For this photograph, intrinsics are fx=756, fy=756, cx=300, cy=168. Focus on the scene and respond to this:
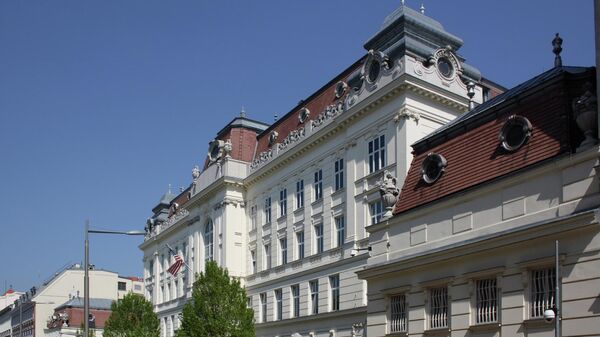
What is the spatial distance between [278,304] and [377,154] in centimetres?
1409

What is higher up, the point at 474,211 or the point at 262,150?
the point at 262,150

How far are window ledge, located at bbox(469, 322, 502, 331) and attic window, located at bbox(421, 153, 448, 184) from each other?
461 cm

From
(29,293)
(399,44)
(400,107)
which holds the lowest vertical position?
(29,293)

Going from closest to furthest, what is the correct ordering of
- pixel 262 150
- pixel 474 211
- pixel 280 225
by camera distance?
1. pixel 474 211
2. pixel 280 225
3. pixel 262 150

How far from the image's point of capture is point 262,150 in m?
53.0

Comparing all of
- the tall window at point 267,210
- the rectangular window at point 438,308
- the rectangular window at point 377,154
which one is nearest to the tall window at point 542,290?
the rectangular window at point 438,308

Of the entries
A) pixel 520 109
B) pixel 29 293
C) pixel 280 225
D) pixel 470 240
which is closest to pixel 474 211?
pixel 470 240

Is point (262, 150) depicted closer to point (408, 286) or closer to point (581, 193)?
point (408, 286)

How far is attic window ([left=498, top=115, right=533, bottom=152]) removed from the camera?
1869cm

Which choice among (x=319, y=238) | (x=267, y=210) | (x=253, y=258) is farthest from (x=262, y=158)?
(x=319, y=238)

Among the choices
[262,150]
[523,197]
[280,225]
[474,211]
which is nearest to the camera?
[523,197]

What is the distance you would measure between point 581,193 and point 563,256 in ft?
4.74

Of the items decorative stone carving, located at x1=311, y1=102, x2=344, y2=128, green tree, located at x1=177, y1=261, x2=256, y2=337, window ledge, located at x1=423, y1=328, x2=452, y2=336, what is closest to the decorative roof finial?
window ledge, located at x1=423, y1=328, x2=452, y2=336

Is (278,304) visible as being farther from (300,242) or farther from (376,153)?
(376,153)
